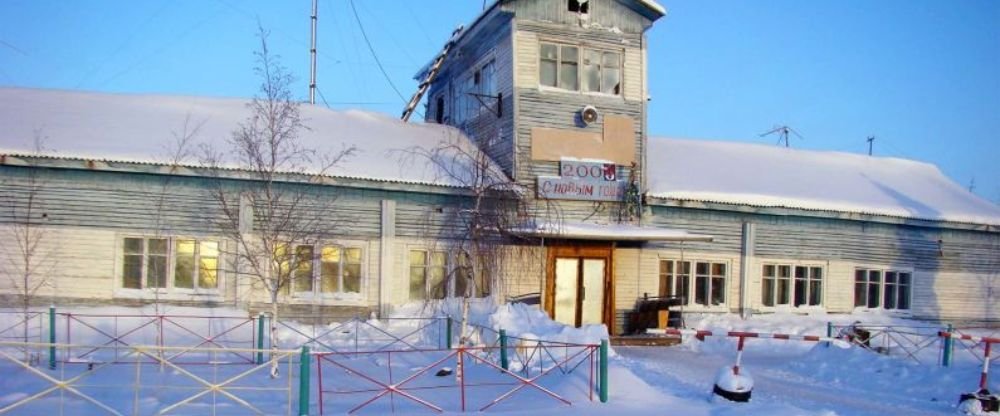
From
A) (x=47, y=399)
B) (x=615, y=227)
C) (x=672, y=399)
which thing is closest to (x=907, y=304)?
(x=615, y=227)

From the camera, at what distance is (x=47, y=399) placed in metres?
11.7

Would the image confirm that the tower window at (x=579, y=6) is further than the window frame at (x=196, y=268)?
Yes

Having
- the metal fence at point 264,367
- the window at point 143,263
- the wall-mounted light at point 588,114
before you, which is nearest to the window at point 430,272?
the metal fence at point 264,367

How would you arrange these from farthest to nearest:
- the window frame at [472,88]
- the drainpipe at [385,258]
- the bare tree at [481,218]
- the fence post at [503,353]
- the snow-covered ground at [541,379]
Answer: the window frame at [472,88], the drainpipe at [385,258], the bare tree at [481,218], the fence post at [503,353], the snow-covered ground at [541,379]

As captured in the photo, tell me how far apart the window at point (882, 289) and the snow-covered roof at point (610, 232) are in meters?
6.07

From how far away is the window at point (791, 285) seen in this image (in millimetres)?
22484

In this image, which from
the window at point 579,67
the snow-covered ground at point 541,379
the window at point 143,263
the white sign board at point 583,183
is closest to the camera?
the snow-covered ground at point 541,379

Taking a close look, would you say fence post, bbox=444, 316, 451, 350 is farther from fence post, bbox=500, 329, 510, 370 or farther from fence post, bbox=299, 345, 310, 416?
fence post, bbox=299, 345, 310, 416

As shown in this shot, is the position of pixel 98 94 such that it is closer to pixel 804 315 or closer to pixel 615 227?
pixel 615 227

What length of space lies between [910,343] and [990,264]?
20.2 ft

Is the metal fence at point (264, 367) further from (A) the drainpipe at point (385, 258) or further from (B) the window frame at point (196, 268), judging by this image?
(B) the window frame at point (196, 268)

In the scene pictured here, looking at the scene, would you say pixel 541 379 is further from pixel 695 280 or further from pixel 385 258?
pixel 695 280

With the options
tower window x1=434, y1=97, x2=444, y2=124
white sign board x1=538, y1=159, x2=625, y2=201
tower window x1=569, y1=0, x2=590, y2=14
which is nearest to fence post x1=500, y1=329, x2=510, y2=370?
white sign board x1=538, y1=159, x2=625, y2=201

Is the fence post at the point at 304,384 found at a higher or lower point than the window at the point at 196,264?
lower
